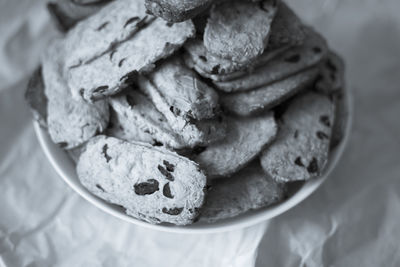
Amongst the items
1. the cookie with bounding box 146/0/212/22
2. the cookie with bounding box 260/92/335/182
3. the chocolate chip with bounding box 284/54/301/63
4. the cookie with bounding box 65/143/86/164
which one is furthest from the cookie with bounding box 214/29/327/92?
the cookie with bounding box 65/143/86/164

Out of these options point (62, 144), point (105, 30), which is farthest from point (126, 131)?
point (105, 30)

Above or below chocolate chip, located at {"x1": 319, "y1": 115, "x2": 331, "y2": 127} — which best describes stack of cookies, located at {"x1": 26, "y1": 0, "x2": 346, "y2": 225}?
above

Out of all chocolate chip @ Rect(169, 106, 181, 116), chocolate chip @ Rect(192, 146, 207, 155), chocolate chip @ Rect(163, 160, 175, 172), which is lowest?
chocolate chip @ Rect(192, 146, 207, 155)

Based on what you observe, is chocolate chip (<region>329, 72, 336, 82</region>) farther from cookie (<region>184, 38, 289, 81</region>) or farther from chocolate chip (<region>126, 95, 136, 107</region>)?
chocolate chip (<region>126, 95, 136, 107</region>)

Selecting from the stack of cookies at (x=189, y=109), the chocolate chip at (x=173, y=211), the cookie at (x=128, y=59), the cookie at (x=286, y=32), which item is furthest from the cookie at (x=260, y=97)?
the chocolate chip at (x=173, y=211)

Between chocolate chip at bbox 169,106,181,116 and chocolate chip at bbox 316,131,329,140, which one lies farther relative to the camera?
chocolate chip at bbox 316,131,329,140

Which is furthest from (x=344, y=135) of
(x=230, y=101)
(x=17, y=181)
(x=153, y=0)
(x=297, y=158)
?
(x=17, y=181)

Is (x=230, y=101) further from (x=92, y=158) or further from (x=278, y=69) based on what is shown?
(x=92, y=158)

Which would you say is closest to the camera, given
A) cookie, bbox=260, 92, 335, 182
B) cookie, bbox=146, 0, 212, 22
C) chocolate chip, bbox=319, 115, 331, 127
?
cookie, bbox=146, 0, 212, 22
